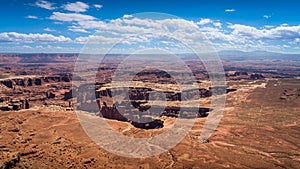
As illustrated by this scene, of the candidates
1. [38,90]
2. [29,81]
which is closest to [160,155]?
[38,90]

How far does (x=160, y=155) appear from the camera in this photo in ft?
150

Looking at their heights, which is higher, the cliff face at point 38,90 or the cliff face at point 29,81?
the cliff face at point 29,81

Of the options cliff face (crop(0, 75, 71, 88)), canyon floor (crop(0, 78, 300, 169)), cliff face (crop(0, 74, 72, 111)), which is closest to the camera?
canyon floor (crop(0, 78, 300, 169))

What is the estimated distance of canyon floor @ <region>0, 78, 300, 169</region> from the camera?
4084cm

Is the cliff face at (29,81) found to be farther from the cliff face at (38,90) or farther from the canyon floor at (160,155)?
the canyon floor at (160,155)

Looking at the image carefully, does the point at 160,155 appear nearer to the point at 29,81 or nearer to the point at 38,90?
the point at 38,90

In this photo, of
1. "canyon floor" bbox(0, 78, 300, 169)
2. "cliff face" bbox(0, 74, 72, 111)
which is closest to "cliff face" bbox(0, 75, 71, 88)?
"cliff face" bbox(0, 74, 72, 111)

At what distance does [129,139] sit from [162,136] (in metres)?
7.74

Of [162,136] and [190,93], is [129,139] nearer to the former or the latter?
[162,136]

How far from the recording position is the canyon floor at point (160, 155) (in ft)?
134

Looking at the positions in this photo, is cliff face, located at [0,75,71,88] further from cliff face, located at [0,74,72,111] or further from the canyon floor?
the canyon floor

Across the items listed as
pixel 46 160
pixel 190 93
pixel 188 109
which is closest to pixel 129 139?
pixel 46 160

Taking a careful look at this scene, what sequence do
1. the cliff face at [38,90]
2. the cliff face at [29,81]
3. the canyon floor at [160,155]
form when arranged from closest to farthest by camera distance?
→ the canyon floor at [160,155] → the cliff face at [38,90] → the cliff face at [29,81]

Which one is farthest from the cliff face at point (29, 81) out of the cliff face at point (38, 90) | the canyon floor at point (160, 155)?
the canyon floor at point (160, 155)
